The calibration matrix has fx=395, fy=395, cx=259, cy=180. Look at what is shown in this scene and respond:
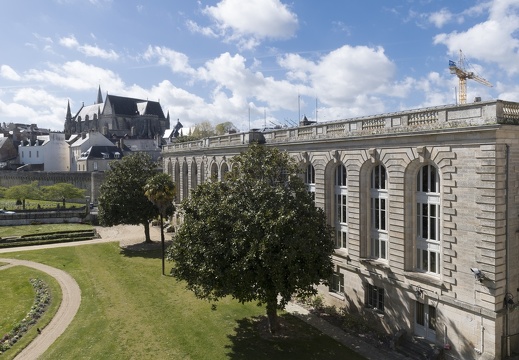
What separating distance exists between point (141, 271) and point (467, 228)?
89.1ft

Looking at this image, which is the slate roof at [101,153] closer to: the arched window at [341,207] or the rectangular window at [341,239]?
the arched window at [341,207]

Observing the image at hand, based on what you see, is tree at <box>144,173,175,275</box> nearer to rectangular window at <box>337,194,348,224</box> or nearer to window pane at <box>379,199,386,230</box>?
rectangular window at <box>337,194,348,224</box>

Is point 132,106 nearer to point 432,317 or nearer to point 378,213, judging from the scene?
point 378,213

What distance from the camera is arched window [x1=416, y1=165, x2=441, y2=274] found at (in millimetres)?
21047

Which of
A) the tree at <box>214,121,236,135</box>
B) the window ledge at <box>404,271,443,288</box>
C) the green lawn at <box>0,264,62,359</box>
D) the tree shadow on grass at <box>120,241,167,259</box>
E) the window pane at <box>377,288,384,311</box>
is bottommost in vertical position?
the green lawn at <box>0,264,62,359</box>

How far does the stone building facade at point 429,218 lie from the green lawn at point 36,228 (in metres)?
42.8

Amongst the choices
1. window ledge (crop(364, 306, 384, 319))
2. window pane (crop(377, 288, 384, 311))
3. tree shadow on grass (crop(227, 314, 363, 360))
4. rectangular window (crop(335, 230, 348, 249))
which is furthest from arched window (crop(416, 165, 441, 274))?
tree shadow on grass (crop(227, 314, 363, 360))

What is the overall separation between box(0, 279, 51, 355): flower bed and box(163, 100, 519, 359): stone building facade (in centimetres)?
1970

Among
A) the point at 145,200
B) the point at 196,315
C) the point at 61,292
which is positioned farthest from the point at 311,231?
the point at 145,200

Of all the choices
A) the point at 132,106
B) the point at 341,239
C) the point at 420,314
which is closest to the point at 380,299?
the point at 420,314

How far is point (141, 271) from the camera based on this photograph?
117ft

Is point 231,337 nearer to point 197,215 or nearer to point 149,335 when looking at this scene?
point 149,335

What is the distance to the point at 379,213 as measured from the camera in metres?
24.4

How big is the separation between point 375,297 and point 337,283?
3466 millimetres
